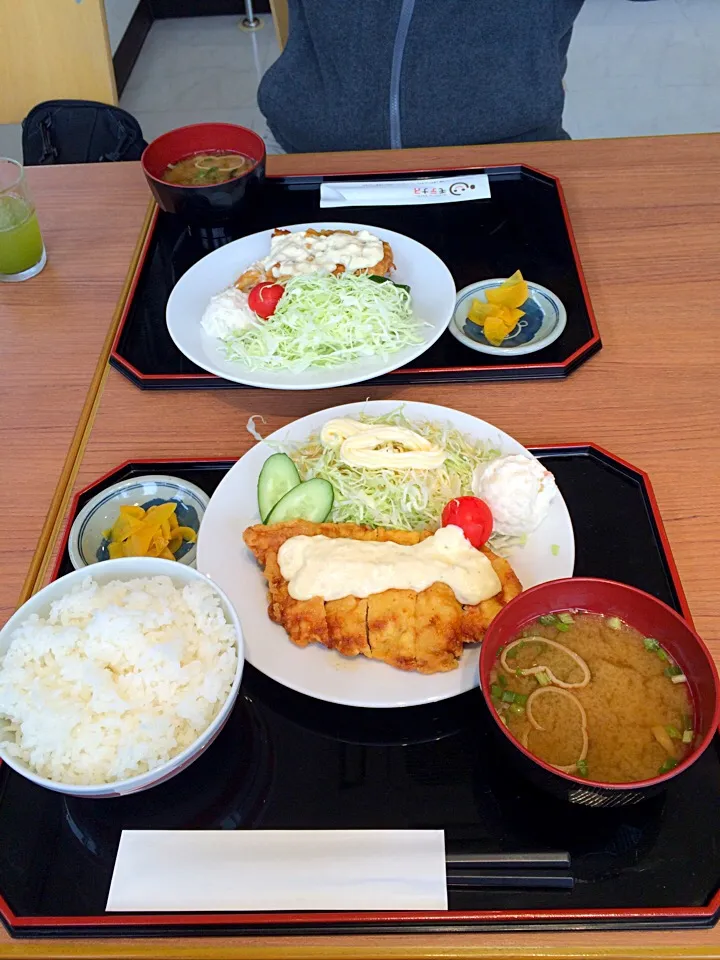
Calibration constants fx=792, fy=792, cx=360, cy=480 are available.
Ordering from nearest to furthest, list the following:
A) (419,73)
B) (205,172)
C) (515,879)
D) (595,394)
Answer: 1. (515,879)
2. (595,394)
3. (205,172)
4. (419,73)

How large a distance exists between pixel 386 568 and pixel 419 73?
1.92 m

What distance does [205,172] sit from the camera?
7.32 feet

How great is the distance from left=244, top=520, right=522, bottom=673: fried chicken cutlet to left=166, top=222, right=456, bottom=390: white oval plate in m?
0.55

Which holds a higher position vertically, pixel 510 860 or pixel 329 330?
pixel 329 330

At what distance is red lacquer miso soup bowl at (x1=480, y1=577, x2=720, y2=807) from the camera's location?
40.5 inches

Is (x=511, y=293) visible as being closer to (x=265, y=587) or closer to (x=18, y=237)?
(x=265, y=587)

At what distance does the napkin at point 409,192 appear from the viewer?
226 cm

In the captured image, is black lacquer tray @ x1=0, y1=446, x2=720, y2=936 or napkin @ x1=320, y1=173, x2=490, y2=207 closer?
black lacquer tray @ x1=0, y1=446, x2=720, y2=936

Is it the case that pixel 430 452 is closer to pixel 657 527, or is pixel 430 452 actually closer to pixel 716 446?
pixel 657 527

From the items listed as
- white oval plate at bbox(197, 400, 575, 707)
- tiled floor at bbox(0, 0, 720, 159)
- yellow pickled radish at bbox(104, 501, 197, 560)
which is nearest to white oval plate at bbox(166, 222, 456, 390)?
white oval plate at bbox(197, 400, 575, 707)


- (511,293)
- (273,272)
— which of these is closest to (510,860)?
(511,293)

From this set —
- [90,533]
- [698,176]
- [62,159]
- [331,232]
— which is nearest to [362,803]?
[90,533]

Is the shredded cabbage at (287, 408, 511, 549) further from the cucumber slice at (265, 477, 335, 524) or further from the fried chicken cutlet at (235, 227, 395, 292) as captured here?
the fried chicken cutlet at (235, 227, 395, 292)

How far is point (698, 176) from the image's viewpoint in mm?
2234
